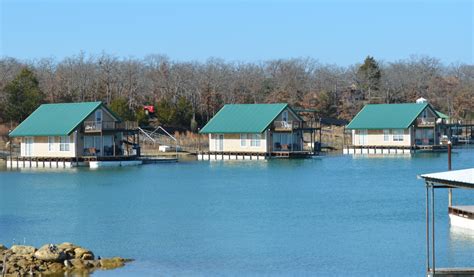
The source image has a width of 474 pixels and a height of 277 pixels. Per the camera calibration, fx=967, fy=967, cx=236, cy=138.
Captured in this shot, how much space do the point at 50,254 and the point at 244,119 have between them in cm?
4879

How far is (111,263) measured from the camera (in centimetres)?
2491

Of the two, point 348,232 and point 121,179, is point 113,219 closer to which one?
point 348,232

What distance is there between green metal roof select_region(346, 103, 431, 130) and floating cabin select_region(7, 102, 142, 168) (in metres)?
20.6

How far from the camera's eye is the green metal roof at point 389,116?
76.6 m

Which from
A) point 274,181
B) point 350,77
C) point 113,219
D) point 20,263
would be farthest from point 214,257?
point 350,77

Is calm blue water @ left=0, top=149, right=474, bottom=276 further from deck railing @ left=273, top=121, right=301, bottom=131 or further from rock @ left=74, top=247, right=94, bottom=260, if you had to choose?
deck railing @ left=273, top=121, right=301, bottom=131

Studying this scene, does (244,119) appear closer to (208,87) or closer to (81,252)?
(208,87)

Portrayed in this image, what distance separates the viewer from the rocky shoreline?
2394 cm

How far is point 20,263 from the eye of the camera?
24250mm

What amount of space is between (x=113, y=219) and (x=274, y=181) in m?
17.4

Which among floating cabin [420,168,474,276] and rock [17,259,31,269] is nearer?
floating cabin [420,168,474,276]

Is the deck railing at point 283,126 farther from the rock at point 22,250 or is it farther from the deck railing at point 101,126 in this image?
the rock at point 22,250

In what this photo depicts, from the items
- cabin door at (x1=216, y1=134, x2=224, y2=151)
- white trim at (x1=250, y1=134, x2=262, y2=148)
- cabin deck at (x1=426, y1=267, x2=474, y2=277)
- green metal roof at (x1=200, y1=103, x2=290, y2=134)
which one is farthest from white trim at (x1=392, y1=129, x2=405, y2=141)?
cabin deck at (x1=426, y1=267, x2=474, y2=277)

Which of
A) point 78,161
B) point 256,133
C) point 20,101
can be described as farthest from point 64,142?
point 256,133
